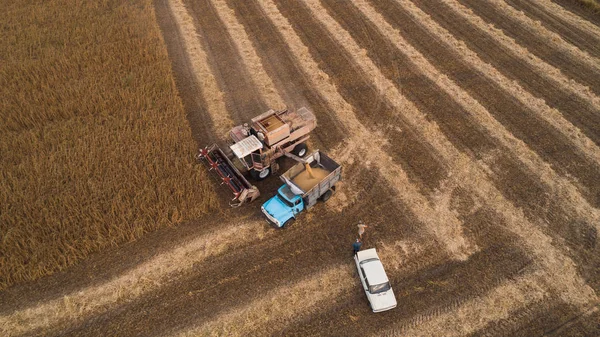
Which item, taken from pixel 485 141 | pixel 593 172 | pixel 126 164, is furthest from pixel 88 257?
pixel 593 172

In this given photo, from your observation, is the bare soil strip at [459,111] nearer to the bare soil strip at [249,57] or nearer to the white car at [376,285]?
the bare soil strip at [249,57]

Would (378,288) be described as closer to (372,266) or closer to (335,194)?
(372,266)

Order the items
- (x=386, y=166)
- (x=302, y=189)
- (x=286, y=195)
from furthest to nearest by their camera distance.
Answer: (x=386, y=166) < (x=302, y=189) < (x=286, y=195)

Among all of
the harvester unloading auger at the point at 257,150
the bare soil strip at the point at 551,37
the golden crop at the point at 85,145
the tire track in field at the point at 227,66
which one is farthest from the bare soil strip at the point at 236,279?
the bare soil strip at the point at 551,37

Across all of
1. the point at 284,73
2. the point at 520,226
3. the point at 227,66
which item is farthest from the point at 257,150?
the point at 520,226

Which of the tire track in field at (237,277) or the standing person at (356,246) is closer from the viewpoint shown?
the tire track in field at (237,277)

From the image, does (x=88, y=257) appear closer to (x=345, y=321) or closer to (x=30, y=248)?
(x=30, y=248)
